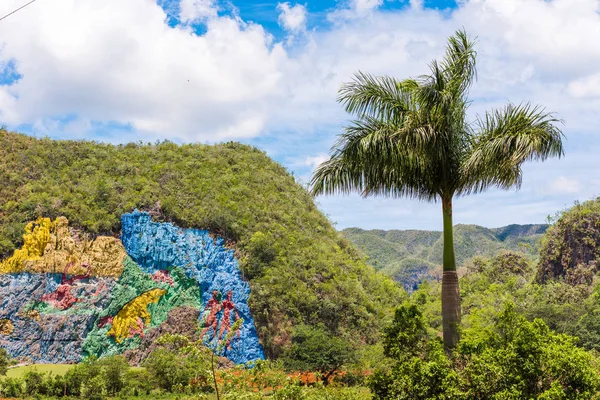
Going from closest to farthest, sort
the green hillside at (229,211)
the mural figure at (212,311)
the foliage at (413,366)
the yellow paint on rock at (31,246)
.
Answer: the foliage at (413,366)
the mural figure at (212,311)
the yellow paint on rock at (31,246)
the green hillside at (229,211)

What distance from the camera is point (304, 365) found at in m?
23.4

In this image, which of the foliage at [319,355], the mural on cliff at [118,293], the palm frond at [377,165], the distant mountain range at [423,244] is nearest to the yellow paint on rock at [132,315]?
the mural on cliff at [118,293]

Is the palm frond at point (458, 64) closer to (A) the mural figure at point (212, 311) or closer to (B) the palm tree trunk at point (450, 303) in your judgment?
(B) the palm tree trunk at point (450, 303)

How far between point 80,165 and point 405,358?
30.7m

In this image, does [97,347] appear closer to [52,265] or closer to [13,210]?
[52,265]

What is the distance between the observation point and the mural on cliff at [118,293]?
87.9 ft

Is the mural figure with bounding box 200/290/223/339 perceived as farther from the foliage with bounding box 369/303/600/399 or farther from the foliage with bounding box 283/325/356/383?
the foliage with bounding box 369/303/600/399

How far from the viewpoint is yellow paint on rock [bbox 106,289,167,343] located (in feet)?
89.5

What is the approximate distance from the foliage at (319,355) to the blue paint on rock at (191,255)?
335 centimetres

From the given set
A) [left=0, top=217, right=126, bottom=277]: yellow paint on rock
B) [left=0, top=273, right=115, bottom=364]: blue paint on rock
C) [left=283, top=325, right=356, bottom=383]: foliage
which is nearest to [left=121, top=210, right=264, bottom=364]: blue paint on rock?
[left=0, top=217, right=126, bottom=277]: yellow paint on rock

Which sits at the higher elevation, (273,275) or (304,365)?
(273,275)

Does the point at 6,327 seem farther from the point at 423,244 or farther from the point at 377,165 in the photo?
the point at 423,244

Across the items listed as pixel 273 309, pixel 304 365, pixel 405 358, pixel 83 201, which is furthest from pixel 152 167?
pixel 405 358

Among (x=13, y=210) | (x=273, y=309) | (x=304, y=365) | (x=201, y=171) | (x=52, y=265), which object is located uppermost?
(x=201, y=171)
